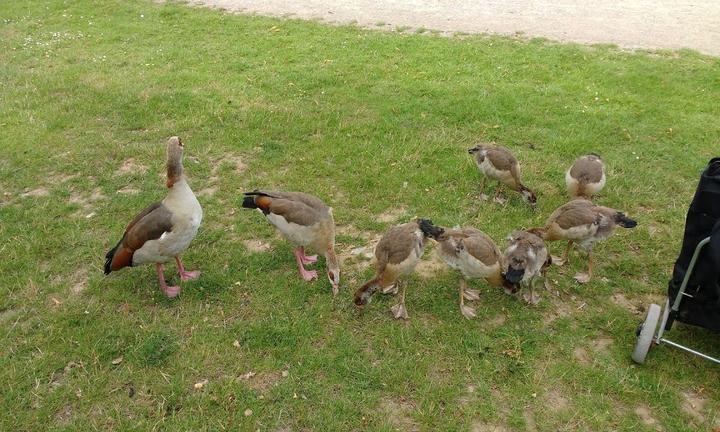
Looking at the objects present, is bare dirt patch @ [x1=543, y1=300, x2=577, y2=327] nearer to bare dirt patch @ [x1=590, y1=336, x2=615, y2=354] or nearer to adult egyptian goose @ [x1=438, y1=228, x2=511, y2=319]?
bare dirt patch @ [x1=590, y1=336, x2=615, y2=354]

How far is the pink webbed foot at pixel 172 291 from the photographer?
572 centimetres

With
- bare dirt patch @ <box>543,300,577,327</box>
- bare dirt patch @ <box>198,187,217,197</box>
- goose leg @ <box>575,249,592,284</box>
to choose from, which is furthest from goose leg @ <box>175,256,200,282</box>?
goose leg @ <box>575,249,592,284</box>

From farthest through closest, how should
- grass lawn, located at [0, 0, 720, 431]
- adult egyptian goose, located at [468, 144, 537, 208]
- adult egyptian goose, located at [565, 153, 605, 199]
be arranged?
adult egyptian goose, located at [468, 144, 537, 208] → adult egyptian goose, located at [565, 153, 605, 199] → grass lawn, located at [0, 0, 720, 431]

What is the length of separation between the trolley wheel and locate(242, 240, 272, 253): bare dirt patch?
13.4ft

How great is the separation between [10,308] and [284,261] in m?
2.92

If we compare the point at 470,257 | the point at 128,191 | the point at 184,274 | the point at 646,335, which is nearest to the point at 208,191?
the point at 128,191

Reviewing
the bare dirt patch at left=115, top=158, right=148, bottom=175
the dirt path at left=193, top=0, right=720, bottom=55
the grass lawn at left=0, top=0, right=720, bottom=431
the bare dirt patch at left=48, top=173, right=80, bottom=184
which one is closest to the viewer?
the grass lawn at left=0, top=0, right=720, bottom=431

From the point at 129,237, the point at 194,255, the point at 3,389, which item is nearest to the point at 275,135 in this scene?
the point at 194,255

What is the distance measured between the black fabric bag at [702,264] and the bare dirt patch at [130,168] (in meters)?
7.06

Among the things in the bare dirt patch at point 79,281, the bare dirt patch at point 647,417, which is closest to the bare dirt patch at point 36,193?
the bare dirt patch at point 79,281

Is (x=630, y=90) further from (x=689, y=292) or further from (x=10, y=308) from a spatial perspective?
(x=10, y=308)

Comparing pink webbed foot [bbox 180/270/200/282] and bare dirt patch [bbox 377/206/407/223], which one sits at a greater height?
bare dirt patch [bbox 377/206/407/223]

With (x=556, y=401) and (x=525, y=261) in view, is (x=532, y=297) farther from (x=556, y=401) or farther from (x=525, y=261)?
(x=556, y=401)

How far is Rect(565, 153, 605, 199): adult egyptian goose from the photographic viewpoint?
6.67 m
